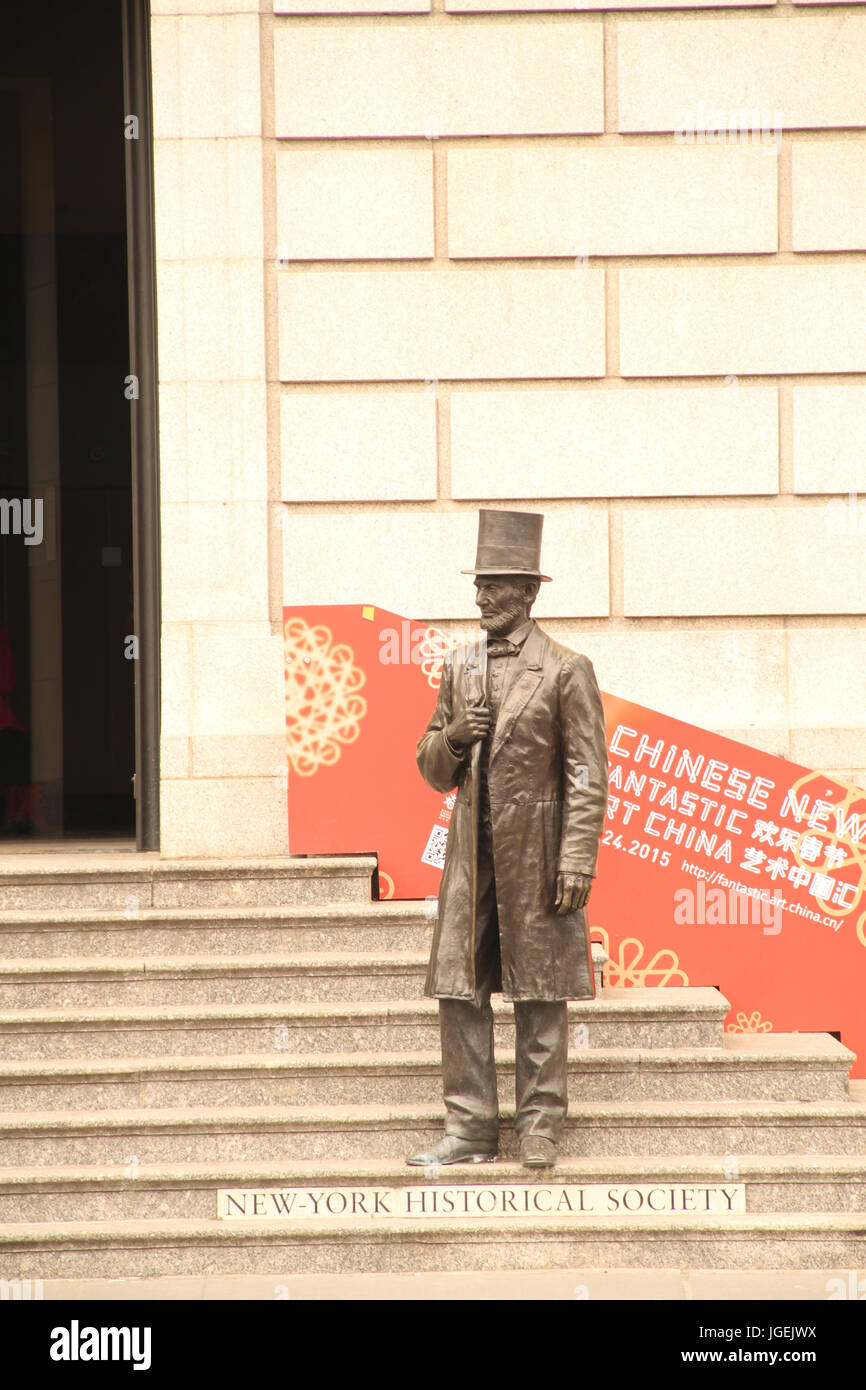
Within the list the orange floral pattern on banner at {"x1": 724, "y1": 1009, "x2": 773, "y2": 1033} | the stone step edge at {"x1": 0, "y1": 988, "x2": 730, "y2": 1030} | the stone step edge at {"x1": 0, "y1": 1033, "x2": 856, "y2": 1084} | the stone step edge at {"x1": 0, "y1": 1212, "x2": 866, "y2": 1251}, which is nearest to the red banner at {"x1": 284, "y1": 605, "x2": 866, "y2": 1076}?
the orange floral pattern on banner at {"x1": 724, "y1": 1009, "x2": 773, "y2": 1033}

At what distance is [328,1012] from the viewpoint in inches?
281

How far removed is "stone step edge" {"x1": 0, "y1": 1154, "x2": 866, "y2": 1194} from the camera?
6.34m

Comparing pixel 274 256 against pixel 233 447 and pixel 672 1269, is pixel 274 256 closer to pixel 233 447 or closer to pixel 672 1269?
pixel 233 447

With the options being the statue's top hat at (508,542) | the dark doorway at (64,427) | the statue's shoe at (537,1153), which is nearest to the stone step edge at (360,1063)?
the statue's shoe at (537,1153)

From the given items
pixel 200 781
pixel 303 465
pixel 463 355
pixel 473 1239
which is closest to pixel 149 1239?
pixel 473 1239

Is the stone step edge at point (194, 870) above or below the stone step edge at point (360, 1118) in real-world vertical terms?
above

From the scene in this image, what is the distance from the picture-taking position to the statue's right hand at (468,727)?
634 centimetres

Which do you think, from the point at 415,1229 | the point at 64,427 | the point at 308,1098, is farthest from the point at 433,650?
the point at 64,427

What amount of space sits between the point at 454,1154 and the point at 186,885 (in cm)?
227

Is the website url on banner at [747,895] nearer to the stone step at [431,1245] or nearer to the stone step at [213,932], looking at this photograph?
the stone step at [213,932]

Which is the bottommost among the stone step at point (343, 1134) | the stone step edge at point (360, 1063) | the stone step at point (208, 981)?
the stone step at point (343, 1134)

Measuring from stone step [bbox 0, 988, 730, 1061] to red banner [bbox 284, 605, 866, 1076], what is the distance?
0.64 meters

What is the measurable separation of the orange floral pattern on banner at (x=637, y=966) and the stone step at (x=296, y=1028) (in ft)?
1.88

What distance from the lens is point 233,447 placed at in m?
8.56
